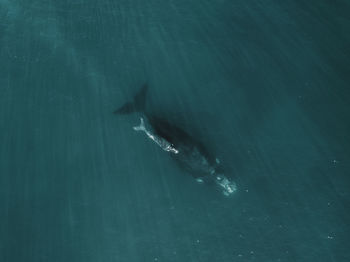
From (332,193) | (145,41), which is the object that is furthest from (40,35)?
(332,193)

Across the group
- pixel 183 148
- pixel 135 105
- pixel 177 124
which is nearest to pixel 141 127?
pixel 135 105

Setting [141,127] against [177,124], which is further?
[141,127]

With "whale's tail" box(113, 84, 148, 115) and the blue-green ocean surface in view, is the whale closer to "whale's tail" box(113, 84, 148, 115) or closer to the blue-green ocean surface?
"whale's tail" box(113, 84, 148, 115)

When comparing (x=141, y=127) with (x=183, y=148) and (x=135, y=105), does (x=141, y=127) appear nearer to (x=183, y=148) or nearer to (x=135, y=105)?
(x=135, y=105)

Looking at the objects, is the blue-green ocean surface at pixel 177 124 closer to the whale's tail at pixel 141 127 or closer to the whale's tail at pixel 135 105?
the whale's tail at pixel 141 127

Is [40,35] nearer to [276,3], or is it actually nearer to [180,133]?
[180,133]

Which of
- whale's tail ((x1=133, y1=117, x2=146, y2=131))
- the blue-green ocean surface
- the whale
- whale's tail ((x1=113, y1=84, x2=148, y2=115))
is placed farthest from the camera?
whale's tail ((x1=113, y1=84, x2=148, y2=115))

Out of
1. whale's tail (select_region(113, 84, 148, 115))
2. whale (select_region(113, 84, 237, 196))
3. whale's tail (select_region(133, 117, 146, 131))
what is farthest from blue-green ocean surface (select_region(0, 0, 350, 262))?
whale's tail (select_region(113, 84, 148, 115))
